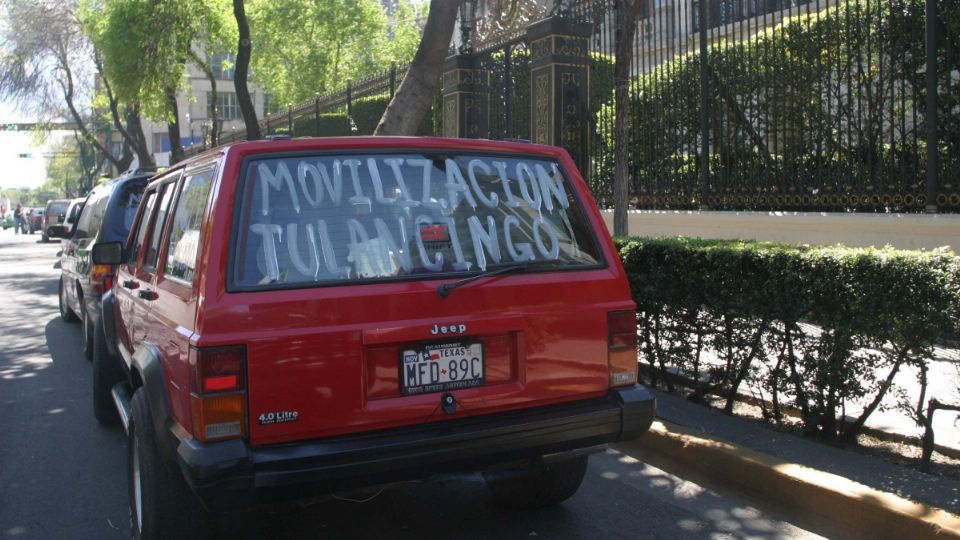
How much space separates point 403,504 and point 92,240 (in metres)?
5.89

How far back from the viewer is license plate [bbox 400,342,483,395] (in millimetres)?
3584

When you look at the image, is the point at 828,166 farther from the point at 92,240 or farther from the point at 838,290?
the point at 92,240

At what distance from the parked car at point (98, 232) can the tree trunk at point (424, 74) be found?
11.0 feet

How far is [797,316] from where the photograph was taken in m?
5.29

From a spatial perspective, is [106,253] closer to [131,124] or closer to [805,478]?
[805,478]

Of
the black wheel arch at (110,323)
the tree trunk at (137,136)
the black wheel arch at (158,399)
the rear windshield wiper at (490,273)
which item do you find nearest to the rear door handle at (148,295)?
the black wheel arch at (158,399)

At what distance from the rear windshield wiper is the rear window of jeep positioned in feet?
0.07

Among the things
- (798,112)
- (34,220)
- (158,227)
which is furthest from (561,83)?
(34,220)

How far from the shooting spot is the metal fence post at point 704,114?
36.1ft

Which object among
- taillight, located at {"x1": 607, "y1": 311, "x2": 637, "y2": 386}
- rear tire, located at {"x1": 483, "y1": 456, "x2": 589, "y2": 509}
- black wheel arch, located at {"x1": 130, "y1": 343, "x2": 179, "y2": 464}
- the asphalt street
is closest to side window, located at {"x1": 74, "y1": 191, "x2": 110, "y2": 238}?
the asphalt street

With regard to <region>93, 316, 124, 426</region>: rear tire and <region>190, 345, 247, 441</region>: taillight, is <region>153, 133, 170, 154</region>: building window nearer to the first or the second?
<region>93, 316, 124, 426</region>: rear tire

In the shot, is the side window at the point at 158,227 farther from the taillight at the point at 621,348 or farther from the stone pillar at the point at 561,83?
the stone pillar at the point at 561,83

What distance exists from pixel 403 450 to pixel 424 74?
864 centimetres

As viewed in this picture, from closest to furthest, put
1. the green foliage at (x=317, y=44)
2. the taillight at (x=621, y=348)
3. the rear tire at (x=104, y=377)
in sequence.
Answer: the taillight at (x=621, y=348) < the rear tire at (x=104, y=377) < the green foliage at (x=317, y=44)
